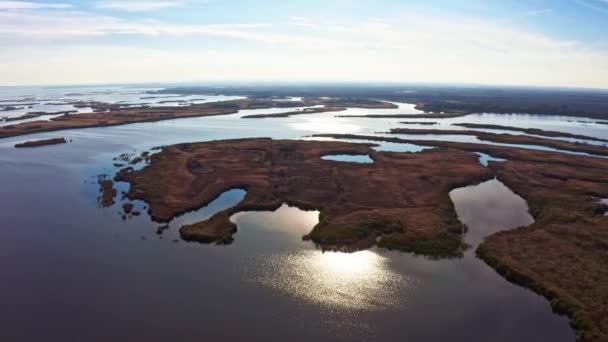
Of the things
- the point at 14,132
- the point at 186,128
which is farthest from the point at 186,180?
the point at 14,132

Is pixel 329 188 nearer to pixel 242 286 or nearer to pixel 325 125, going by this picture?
pixel 242 286

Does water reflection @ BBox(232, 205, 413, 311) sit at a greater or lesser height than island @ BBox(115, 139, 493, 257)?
lesser

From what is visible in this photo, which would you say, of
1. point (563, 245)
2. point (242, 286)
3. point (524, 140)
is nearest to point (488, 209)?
point (563, 245)

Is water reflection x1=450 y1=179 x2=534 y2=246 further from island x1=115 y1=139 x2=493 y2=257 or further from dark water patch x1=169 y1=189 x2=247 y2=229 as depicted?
dark water patch x1=169 y1=189 x2=247 y2=229

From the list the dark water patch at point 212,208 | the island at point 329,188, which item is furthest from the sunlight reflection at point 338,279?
the dark water patch at point 212,208

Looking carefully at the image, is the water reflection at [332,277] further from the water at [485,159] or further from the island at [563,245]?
the water at [485,159]

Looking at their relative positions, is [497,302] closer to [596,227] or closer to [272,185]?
[596,227]

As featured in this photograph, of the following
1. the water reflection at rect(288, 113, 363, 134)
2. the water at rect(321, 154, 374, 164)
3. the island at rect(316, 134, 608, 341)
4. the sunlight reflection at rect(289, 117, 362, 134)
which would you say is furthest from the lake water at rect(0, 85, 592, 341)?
the water reflection at rect(288, 113, 363, 134)
